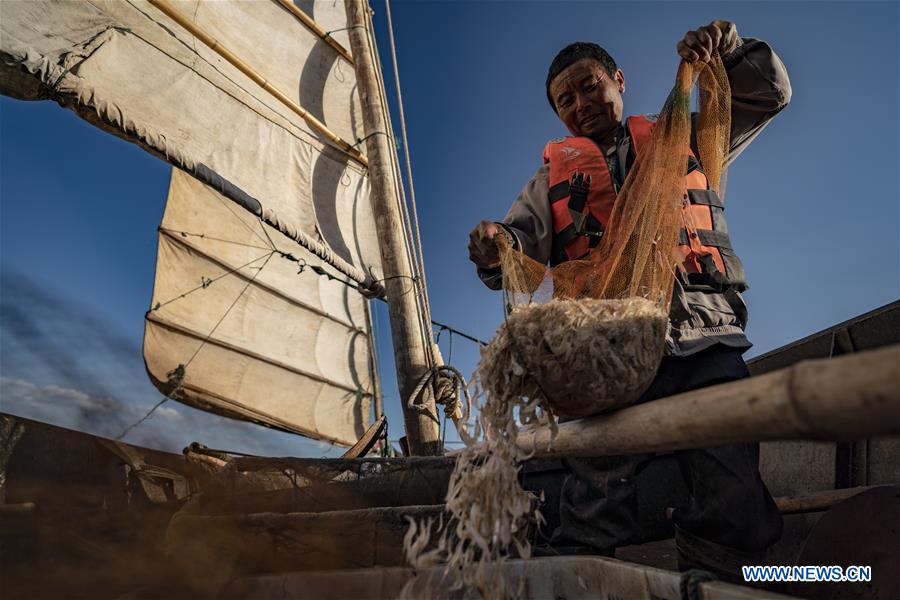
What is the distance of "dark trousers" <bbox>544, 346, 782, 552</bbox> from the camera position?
177 cm

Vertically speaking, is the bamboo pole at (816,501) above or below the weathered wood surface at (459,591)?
above

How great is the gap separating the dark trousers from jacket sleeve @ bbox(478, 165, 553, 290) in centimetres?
81

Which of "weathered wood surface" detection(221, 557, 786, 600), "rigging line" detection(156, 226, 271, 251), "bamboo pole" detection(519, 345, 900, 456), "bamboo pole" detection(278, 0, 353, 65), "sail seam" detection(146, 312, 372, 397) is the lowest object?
"weathered wood surface" detection(221, 557, 786, 600)

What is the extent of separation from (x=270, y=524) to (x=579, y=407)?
1490 mm

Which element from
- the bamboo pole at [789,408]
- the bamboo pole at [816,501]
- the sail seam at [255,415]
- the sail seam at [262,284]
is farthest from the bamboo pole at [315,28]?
the bamboo pole at [789,408]

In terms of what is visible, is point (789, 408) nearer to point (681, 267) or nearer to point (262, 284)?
point (681, 267)

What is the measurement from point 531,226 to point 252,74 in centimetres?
920

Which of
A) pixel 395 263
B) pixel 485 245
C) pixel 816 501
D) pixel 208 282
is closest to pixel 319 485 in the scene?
pixel 485 245

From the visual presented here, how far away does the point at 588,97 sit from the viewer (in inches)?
99.2

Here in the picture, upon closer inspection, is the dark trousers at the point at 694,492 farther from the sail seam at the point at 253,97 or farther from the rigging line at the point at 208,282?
the rigging line at the point at 208,282

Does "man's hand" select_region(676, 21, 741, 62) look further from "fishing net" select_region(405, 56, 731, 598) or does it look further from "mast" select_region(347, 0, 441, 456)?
"mast" select_region(347, 0, 441, 456)

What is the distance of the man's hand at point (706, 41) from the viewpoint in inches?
85.5

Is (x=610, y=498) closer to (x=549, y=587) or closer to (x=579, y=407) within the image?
(x=549, y=587)

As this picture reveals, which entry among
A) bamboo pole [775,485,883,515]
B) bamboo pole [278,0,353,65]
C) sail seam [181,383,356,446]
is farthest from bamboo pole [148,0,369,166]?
bamboo pole [775,485,883,515]
